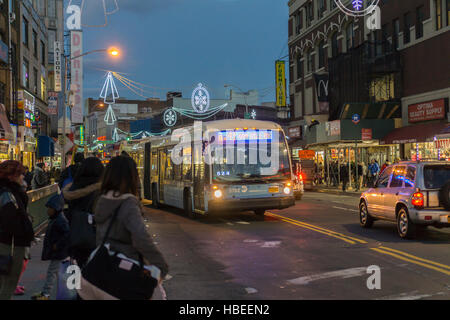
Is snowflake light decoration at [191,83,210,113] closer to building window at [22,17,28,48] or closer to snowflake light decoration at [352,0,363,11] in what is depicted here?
building window at [22,17,28,48]

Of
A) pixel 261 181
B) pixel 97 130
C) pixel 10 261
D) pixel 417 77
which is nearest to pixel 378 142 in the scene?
pixel 417 77

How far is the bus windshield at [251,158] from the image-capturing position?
16625 mm

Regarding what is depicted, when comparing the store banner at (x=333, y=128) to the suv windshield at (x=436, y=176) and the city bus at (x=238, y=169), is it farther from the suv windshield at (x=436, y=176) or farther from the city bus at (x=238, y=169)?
the suv windshield at (x=436, y=176)

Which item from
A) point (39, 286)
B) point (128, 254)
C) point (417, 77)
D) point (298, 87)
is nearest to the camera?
point (128, 254)

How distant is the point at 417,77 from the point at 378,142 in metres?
4.94

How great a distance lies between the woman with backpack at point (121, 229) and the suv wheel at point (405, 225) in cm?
947

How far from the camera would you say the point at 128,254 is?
4645 mm

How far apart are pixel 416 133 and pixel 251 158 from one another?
17717 mm

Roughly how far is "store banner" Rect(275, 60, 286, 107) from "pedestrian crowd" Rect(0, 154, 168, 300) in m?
42.3

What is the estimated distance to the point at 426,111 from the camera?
3175 centimetres

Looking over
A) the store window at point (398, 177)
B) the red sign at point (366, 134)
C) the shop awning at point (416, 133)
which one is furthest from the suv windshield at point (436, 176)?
the red sign at point (366, 134)

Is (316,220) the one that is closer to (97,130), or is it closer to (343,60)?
(343,60)

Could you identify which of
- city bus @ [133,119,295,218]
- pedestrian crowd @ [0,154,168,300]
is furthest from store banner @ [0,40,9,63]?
pedestrian crowd @ [0,154,168,300]

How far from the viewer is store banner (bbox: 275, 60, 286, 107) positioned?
1965 inches
